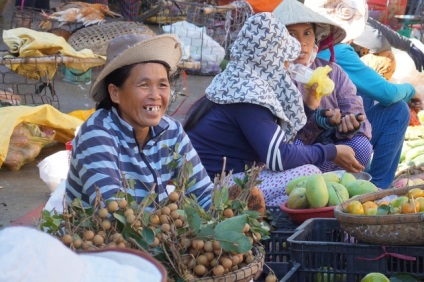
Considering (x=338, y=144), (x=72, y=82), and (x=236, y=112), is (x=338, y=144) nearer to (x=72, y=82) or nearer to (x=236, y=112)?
(x=236, y=112)

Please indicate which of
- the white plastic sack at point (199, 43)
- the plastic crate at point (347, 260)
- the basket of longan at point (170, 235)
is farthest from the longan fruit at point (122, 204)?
the white plastic sack at point (199, 43)

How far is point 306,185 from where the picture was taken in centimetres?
369

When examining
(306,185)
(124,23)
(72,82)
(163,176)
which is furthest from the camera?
(124,23)

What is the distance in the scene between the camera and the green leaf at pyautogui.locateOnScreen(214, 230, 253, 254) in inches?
99.4

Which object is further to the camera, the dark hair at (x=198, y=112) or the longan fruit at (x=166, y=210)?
the dark hair at (x=198, y=112)

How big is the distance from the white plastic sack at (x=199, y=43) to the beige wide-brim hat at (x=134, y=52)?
16.9 feet

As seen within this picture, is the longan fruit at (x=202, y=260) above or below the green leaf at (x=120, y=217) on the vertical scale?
below

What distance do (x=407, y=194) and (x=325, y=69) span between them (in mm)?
1350

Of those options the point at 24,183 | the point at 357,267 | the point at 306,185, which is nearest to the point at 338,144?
the point at 306,185

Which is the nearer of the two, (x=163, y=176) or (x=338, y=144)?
(x=163, y=176)

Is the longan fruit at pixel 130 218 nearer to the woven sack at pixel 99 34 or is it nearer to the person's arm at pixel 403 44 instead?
the person's arm at pixel 403 44

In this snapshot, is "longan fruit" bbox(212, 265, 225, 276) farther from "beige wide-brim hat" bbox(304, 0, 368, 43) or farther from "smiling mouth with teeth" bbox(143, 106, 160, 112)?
"beige wide-brim hat" bbox(304, 0, 368, 43)

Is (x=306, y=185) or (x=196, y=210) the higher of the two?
(x=196, y=210)

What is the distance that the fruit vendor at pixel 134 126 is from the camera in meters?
3.16
